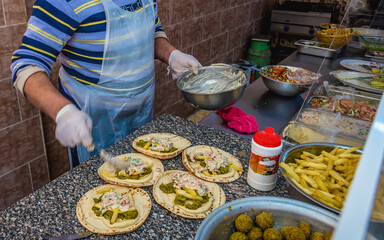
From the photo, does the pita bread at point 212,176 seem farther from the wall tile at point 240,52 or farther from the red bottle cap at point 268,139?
the wall tile at point 240,52

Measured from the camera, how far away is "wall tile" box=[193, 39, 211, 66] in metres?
4.35

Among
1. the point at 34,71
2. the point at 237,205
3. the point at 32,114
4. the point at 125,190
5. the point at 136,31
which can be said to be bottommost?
the point at 32,114

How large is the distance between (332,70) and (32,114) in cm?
264

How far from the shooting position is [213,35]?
466 centimetres

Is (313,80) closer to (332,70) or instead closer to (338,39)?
(332,70)

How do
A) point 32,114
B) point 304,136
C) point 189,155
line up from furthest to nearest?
point 32,114 → point 304,136 → point 189,155

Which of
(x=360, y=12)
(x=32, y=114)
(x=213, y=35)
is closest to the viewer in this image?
(x=32, y=114)

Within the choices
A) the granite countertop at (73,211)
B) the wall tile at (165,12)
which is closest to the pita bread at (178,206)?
the granite countertop at (73,211)

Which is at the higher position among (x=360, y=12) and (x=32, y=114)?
(x=360, y=12)

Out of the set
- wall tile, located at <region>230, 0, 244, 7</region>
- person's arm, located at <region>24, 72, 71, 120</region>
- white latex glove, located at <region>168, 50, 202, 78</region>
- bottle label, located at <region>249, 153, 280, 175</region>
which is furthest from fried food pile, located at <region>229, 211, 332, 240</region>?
wall tile, located at <region>230, 0, 244, 7</region>

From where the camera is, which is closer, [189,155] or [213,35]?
[189,155]

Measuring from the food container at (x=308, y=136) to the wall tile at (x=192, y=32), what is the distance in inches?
98.1

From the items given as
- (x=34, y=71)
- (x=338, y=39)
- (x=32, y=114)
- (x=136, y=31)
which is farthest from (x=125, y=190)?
(x=338, y=39)

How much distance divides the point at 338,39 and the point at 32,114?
10.5 ft
